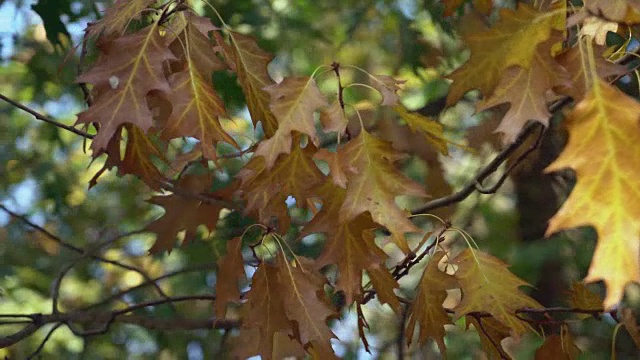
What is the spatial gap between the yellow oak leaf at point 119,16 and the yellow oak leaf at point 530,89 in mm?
600

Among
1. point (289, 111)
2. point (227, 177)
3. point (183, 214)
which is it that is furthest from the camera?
point (227, 177)

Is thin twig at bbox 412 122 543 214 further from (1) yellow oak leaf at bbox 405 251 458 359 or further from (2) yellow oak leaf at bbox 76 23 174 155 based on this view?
(2) yellow oak leaf at bbox 76 23 174 155

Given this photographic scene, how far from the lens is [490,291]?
5.61 feet

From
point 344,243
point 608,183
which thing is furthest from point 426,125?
point 608,183

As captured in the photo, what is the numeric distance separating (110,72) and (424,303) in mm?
656

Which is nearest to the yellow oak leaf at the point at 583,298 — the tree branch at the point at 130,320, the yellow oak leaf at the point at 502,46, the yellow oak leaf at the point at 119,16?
the yellow oak leaf at the point at 502,46

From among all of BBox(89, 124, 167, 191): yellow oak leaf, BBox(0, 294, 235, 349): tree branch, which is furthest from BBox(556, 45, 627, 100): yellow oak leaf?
BBox(0, 294, 235, 349): tree branch

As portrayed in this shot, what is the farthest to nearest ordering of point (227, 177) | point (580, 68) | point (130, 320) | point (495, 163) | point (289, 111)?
point (227, 177), point (130, 320), point (495, 163), point (289, 111), point (580, 68)

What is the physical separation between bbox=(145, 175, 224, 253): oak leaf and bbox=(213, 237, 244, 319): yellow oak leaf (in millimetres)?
340

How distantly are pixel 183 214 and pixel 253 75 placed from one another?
0.61 m

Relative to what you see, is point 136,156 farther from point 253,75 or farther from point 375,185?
point 375,185

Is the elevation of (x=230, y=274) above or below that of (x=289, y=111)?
below

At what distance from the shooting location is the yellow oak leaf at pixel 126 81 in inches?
62.3

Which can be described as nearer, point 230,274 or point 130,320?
point 230,274
